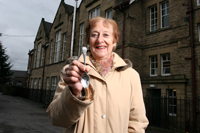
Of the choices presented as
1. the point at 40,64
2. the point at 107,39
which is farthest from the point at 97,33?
the point at 40,64

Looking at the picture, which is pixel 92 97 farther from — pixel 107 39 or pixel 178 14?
pixel 178 14

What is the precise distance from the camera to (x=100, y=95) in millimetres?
1471

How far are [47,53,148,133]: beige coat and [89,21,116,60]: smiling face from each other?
0.55ft

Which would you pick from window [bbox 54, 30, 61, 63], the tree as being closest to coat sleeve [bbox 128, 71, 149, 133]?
window [bbox 54, 30, 61, 63]

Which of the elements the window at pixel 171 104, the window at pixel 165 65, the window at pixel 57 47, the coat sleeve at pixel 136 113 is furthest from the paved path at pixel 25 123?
the window at pixel 57 47

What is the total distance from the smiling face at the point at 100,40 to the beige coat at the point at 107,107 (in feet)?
0.55

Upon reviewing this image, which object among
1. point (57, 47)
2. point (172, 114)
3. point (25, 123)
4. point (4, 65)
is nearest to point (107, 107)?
point (172, 114)

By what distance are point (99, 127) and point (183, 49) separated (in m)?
8.61

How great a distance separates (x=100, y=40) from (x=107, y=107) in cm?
66

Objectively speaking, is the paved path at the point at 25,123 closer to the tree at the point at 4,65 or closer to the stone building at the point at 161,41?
the stone building at the point at 161,41

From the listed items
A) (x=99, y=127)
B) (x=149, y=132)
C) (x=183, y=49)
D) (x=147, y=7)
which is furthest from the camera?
(x=147, y=7)

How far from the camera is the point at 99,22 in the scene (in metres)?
1.73

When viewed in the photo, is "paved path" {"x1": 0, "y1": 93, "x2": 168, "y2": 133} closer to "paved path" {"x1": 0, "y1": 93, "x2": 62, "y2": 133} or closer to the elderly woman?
"paved path" {"x1": 0, "y1": 93, "x2": 62, "y2": 133}

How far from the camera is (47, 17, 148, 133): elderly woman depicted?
3.54 feet
